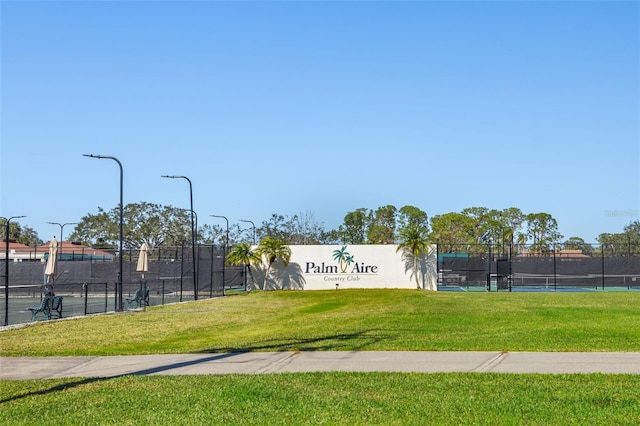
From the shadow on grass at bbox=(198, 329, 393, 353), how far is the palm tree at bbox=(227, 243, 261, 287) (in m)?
31.2

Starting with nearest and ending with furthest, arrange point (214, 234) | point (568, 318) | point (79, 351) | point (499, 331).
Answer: point (79, 351) → point (499, 331) → point (568, 318) → point (214, 234)

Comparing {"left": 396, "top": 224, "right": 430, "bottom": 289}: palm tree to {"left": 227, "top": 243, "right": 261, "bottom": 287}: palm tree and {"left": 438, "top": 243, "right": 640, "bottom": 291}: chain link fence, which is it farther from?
{"left": 227, "top": 243, "right": 261, "bottom": 287}: palm tree

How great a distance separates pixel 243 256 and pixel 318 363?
118 ft

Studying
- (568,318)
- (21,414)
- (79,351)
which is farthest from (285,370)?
(568,318)

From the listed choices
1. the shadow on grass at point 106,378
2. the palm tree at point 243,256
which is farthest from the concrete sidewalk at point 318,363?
the palm tree at point 243,256

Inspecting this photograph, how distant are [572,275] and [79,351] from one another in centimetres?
4219

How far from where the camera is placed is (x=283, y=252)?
158ft

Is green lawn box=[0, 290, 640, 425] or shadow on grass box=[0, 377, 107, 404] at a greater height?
green lawn box=[0, 290, 640, 425]

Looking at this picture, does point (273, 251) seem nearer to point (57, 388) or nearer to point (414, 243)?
point (414, 243)

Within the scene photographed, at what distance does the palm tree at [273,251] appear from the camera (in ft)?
157

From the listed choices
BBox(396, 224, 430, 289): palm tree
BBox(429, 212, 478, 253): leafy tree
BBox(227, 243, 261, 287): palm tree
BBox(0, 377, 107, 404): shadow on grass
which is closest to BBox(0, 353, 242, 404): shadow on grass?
BBox(0, 377, 107, 404): shadow on grass

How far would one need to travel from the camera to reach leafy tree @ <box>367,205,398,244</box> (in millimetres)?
98681

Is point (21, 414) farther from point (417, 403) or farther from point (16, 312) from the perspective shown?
point (16, 312)

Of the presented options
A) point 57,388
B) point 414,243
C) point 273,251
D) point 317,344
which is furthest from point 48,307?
point 414,243
